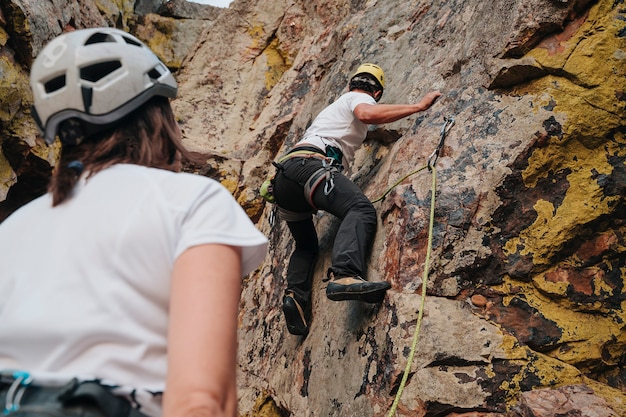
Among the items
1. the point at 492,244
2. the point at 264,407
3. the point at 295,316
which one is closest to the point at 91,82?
the point at 492,244

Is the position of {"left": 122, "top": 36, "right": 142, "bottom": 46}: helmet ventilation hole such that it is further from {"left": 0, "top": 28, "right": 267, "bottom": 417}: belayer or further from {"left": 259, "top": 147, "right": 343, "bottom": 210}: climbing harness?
{"left": 259, "top": 147, "right": 343, "bottom": 210}: climbing harness

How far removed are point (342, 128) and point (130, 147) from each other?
4.44 m

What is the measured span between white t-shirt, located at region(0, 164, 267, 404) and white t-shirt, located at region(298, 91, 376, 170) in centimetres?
448

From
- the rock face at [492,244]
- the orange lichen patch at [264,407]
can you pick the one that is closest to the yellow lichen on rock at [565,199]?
the rock face at [492,244]

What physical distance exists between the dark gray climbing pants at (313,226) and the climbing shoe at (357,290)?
150 mm

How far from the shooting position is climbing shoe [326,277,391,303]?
4.69 meters

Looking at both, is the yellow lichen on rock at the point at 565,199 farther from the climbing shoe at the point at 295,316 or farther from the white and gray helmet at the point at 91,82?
the white and gray helmet at the point at 91,82

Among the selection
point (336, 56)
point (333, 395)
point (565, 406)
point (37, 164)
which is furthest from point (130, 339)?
point (37, 164)

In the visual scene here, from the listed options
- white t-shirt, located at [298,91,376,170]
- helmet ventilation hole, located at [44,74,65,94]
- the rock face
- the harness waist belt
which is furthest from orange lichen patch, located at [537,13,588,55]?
the harness waist belt

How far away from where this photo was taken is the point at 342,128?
20.6ft

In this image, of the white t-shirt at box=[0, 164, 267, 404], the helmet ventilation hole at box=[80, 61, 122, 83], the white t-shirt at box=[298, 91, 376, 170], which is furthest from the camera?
the white t-shirt at box=[298, 91, 376, 170]

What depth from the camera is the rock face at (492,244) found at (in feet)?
14.0

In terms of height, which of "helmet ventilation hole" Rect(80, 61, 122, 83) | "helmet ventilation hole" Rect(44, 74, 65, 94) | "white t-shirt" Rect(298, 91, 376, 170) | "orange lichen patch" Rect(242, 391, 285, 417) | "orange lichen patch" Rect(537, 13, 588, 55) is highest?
"orange lichen patch" Rect(537, 13, 588, 55)

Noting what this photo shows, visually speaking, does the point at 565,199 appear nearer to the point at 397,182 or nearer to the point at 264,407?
the point at 397,182
